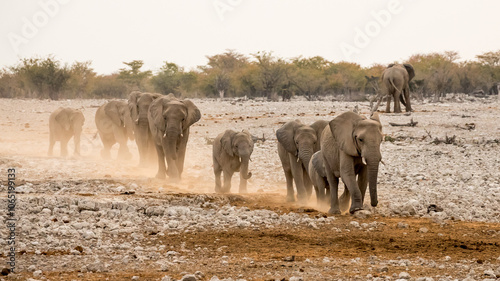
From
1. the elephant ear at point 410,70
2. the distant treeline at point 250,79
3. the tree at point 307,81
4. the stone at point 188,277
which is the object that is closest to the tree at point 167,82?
the distant treeline at point 250,79

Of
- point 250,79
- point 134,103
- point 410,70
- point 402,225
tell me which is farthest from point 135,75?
point 402,225

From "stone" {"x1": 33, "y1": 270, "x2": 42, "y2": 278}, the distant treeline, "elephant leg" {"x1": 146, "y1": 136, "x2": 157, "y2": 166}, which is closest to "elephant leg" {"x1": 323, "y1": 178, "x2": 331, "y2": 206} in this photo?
"stone" {"x1": 33, "y1": 270, "x2": 42, "y2": 278}

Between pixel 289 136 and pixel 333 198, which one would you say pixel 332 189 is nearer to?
pixel 333 198

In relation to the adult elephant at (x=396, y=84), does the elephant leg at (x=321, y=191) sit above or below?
below

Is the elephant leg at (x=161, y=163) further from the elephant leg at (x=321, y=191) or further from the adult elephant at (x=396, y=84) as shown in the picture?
the adult elephant at (x=396, y=84)

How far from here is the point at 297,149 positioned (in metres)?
13.2

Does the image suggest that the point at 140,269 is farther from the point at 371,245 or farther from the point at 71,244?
the point at 371,245

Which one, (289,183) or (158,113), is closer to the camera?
(289,183)

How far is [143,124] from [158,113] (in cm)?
224

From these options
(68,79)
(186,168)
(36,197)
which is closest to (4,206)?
(36,197)

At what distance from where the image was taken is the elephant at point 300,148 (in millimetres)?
12898

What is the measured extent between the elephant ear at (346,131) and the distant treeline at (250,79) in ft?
138

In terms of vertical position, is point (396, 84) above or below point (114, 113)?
above

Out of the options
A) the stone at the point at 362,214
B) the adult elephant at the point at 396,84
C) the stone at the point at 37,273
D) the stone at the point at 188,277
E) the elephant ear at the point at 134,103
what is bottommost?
the stone at the point at 37,273
